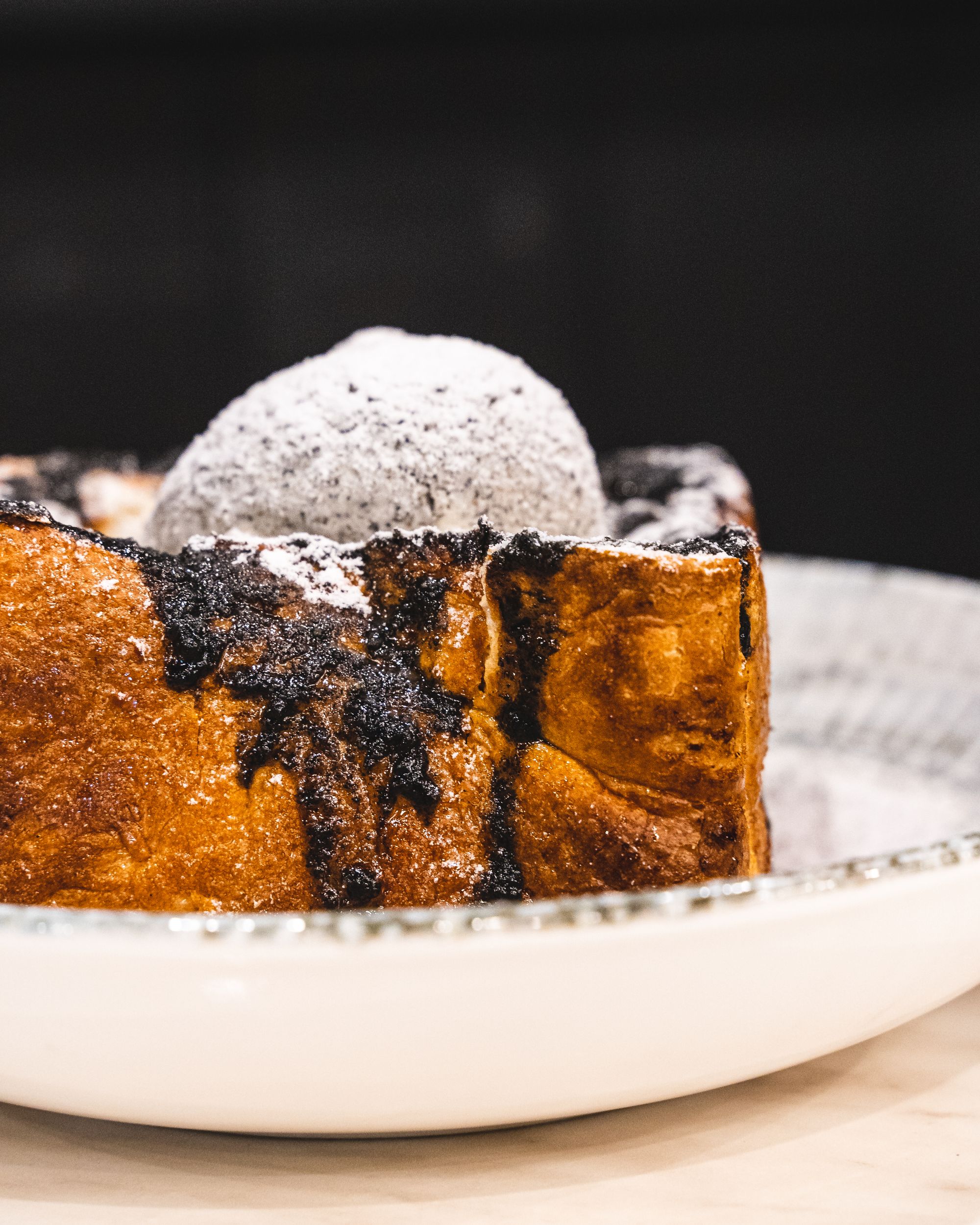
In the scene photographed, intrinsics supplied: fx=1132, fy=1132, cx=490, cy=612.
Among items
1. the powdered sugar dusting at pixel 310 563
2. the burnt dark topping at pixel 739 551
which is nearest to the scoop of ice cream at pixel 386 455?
the powdered sugar dusting at pixel 310 563

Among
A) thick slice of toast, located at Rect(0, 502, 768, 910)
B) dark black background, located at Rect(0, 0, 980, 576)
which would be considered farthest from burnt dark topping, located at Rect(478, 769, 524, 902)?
dark black background, located at Rect(0, 0, 980, 576)

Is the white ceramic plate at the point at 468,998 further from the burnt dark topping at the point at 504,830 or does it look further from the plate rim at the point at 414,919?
the burnt dark topping at the point at 504,830

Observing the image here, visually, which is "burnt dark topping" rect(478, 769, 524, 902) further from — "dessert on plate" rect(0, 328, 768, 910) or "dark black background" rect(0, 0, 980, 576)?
"dark black background" rect(0, 0, 980, 576)

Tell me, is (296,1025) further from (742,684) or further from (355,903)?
(742,684)

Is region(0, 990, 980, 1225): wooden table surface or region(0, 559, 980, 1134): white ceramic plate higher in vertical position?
region(0, 559, 980, 1134): white ceramic plate

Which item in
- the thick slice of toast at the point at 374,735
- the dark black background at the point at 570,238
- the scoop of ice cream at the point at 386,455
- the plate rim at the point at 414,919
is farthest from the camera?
the dark black background at the point at 570,238

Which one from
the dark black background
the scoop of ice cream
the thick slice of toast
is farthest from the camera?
the dark black background
